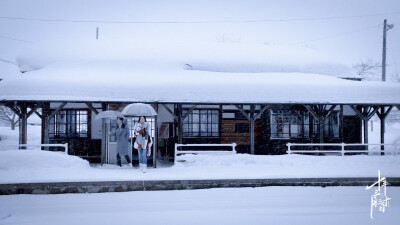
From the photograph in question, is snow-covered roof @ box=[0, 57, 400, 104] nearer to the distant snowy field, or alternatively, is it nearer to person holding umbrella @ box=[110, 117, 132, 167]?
person holding umbrella @ box=[110, 117, 132, 167]

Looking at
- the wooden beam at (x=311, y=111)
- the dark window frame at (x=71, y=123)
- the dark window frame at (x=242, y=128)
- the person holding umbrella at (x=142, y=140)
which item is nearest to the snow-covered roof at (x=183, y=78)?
the wooden beam at (x=311, y=111)

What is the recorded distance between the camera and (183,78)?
12477mm

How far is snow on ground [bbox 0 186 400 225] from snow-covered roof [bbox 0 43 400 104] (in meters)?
4.62

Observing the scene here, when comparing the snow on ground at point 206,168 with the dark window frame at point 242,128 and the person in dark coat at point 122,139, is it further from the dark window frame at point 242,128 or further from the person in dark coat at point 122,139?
the dark window frame at point 242,128

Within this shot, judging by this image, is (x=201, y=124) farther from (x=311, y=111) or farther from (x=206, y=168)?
(x=311, y=111)

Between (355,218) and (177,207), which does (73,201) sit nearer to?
(177,207)

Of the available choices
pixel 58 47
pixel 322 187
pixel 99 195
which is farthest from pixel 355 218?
pixel 58 47

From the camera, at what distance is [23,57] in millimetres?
15531

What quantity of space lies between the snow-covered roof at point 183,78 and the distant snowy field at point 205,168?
238cm

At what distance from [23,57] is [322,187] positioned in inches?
593

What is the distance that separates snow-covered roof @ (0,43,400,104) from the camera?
11336mm

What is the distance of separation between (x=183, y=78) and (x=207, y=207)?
23.0 ft

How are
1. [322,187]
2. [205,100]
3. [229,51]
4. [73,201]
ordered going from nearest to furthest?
[73,201] < [322,187] < [205,100] < [229,51]

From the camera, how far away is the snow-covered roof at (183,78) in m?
11.3
